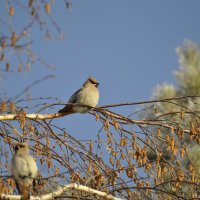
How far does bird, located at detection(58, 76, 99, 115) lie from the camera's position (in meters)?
6.48

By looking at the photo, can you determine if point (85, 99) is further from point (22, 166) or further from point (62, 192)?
point (62, 192)

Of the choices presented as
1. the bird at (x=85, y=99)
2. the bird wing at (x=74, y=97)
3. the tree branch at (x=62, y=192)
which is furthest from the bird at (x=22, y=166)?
the bird wing at (x=74, y=97)

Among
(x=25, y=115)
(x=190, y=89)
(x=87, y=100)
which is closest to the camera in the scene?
(x=25, y=115)

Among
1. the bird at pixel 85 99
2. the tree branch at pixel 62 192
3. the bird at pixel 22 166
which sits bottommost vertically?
the tree branch at pixel 62 192

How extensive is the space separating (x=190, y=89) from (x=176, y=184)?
6.32 m

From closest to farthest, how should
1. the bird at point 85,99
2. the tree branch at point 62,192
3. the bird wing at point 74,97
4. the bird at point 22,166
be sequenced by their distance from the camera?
the tree branch at point 62,192
the bird at point 22,166
the bird at point 85,99
the bird wing at point 74,97

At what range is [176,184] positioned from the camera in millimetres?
5168

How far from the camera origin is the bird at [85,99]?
6480 millimetres

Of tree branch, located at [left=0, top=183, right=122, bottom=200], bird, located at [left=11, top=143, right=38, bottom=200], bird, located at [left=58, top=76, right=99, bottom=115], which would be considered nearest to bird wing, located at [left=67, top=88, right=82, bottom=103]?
bird, located at [left=58, top=76, right=99, bottom=115]

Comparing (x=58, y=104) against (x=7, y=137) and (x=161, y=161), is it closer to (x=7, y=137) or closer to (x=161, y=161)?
A: (x=7, y=137)

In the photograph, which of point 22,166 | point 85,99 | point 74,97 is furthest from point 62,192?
point 74,97

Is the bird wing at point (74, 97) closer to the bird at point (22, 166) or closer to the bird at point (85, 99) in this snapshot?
the bird at point (85, 99)

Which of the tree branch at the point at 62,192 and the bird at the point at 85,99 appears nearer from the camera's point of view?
the tree branch at the point at 62,192

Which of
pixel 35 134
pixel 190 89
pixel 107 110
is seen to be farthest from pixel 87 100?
pixel 190 89
